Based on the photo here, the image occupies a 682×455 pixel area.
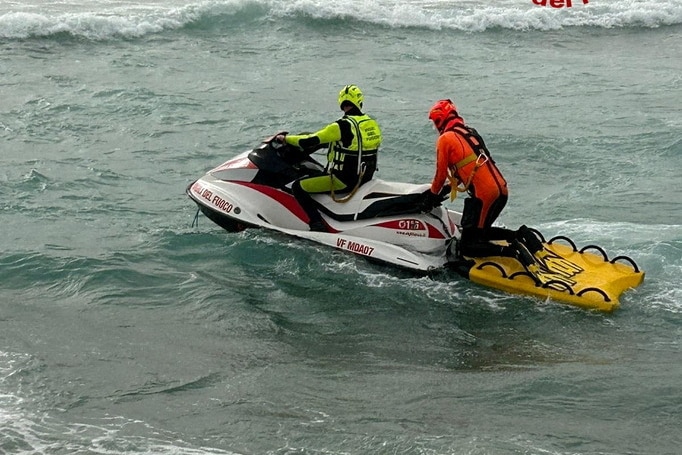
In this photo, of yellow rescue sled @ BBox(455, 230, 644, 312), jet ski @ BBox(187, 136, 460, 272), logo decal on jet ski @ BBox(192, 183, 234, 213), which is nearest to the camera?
yellow rescue sled @ BBox(455, 230, 644, 312)

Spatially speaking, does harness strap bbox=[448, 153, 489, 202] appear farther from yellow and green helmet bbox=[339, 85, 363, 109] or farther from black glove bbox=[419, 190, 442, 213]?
yellow and green helmet bbox=[339, 85, 363, 109]

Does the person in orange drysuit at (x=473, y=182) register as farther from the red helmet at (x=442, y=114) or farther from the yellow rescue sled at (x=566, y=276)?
the yellow rescue sled at (x=566, y=276)

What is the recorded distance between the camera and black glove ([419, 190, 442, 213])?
32.5 ft

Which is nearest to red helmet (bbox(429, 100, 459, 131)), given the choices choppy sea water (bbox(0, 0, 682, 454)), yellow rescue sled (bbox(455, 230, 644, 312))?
yellow rescue sled (bbox(455, 230, 644, 312))

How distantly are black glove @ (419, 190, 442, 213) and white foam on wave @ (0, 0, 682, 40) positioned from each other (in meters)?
13.9

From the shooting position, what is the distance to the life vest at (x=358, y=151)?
999 centimetres

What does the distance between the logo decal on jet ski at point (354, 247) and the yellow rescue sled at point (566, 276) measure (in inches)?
34.0

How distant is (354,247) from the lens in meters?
10.1

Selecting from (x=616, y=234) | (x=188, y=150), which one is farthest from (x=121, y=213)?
(x=616, y=234)

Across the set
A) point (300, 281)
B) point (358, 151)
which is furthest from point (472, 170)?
point (300, 281)

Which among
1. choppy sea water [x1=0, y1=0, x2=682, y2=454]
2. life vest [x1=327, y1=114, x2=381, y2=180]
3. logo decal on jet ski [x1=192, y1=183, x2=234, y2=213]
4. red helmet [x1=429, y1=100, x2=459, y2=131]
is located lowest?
choppy sea water [x1=0, y1=0, x2=682, y2=454]

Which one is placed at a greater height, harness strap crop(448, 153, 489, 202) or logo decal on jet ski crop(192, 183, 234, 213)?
harness strap crop(448, 153, 489, 202)

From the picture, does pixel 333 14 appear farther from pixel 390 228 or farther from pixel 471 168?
pixel 471 168

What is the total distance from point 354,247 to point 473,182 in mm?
1351
